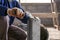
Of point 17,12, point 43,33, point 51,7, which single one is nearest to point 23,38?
point 43,33

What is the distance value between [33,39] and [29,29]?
7cm

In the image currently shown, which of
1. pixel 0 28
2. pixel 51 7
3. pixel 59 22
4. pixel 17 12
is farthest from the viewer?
pixel 51 7

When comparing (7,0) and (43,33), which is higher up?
(7,0)

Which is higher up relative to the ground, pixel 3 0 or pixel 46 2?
pixel 3 0

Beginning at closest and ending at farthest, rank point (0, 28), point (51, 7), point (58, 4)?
point (0, 28), point (58, 4), point (51, 7)

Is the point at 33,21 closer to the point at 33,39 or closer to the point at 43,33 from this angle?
the point at 33,39

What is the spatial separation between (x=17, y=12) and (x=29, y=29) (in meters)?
0.13

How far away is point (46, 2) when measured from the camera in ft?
14.8

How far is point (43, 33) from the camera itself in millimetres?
1386

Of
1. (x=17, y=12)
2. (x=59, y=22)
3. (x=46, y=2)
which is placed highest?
(x=17, y=12)

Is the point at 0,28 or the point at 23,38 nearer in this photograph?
the point at 0,28

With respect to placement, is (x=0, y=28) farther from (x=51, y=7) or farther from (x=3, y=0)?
(x=51, y=7)

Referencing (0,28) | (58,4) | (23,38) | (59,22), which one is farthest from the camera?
(58,4)

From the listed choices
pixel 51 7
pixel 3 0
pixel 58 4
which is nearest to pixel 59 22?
pixel 58 4
